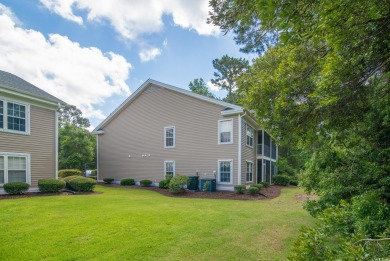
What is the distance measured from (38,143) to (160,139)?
8148mm

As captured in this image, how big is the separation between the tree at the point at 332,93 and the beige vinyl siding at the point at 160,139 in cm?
977

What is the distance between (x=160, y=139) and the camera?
18641 mm

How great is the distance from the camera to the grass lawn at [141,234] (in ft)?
14.9

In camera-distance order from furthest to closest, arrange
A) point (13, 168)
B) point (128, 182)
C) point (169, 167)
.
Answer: point (128, 182)
point (169, 167)
point (13, 168)

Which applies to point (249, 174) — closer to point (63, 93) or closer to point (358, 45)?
point (358, 45)

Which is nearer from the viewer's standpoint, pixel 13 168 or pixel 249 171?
pixel 13 168

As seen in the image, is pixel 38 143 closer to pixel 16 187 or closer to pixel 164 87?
pixel 16 187

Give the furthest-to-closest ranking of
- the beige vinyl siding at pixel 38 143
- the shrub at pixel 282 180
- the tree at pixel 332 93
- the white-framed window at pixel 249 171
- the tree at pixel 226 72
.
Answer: the tree at pixel 226 72 → the shrub at pixel 282 180 → the white-framed window at pixel 249 171 → the beige vinyl siding at pixel 38 143 → the tree at pixel 332 93

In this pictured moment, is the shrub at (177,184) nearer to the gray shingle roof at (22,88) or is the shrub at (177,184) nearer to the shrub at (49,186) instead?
the shrub at (49,186)

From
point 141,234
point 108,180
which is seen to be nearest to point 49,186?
point 108,180

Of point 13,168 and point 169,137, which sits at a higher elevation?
point 169,137

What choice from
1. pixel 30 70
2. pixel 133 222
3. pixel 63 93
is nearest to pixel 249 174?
pixel 133 222

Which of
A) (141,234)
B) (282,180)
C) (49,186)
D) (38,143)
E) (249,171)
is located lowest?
(282,180)

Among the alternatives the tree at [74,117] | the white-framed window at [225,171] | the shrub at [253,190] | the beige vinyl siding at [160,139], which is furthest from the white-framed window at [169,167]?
the tree at [74,117]
